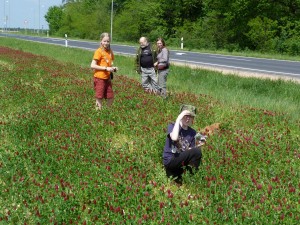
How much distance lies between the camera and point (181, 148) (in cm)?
540

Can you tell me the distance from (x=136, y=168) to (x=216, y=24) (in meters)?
41.9

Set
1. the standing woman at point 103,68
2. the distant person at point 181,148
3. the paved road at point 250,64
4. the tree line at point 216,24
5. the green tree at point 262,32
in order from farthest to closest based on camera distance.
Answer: the tree line at point 216,24 → the green tree at point 262,32 → the paved road at point 250,64 → the standing woman at point 103,68 → the distant person at point 181,148

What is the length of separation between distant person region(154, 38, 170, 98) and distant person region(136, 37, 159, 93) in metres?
0.11

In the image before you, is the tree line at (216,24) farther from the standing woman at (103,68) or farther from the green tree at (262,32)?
the standing woman at (103,68)

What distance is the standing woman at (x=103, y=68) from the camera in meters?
8.11

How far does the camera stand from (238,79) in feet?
50.3

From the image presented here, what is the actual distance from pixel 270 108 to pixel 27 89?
6.39m

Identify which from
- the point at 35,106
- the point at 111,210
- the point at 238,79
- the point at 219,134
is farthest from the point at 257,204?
the point at 238,79

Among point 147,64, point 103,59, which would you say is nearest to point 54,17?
point 147,64

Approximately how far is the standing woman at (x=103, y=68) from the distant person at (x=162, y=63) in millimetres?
2479

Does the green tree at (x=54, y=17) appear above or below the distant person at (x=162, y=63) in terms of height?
above

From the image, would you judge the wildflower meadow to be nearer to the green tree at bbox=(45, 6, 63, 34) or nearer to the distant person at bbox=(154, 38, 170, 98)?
the distant person at bbox=(154, 38, 170, 98)

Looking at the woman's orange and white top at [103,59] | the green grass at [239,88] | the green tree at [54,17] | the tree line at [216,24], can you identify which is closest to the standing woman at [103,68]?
the woman's orange and white top at [103,59]

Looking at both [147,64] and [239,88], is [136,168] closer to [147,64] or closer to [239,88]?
[147,64]
